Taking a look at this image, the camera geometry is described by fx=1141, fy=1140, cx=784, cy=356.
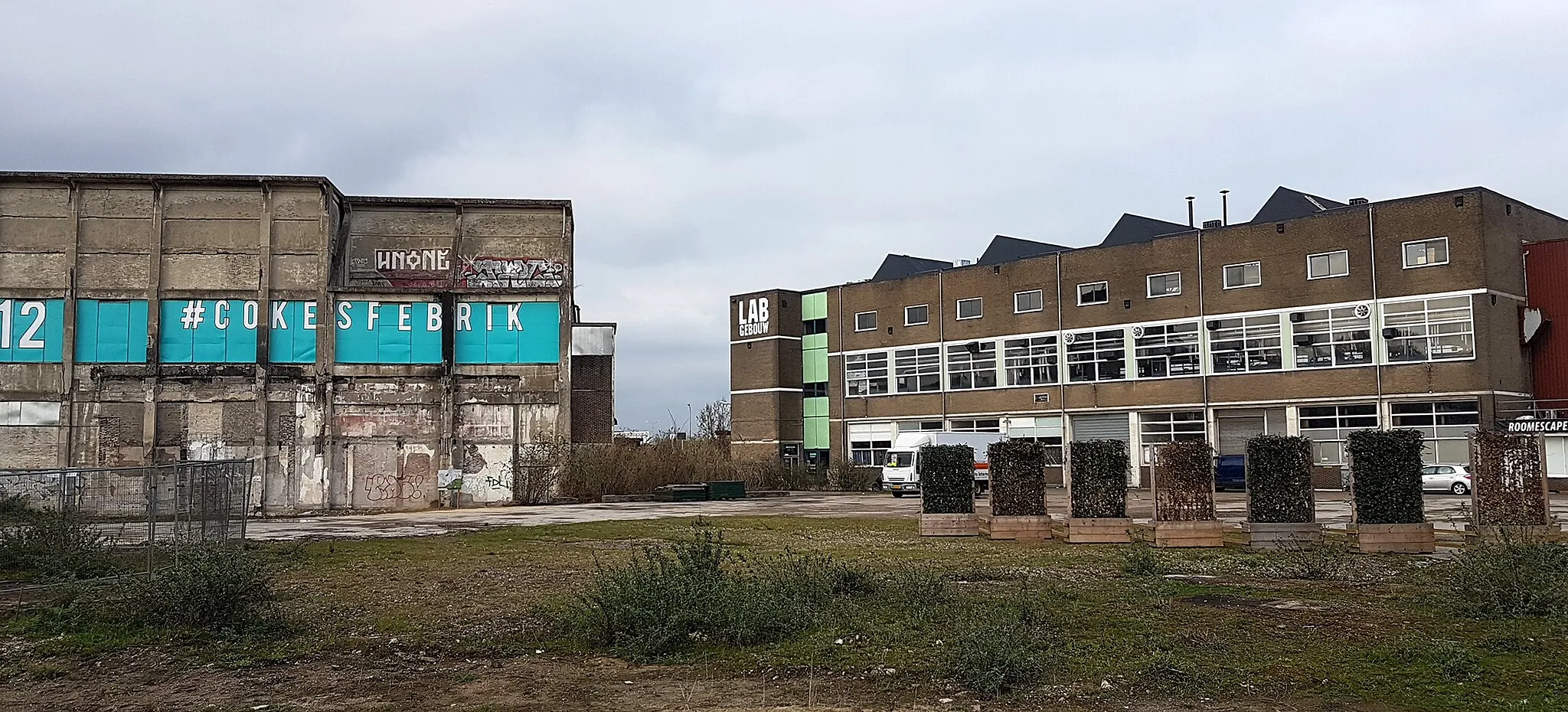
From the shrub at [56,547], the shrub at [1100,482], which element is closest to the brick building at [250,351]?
the shrub at [56,547]

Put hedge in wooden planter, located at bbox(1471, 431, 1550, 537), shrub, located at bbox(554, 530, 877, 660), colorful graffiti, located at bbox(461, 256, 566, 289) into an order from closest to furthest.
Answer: shrub, located at bbox(554, 530, 877, 660) → hedge in wooden planter, located at bbox(1471, 431, 1550, 537) → colorful graffiti, located at bbox(461, 256, 566, 289)

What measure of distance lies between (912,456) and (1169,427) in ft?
→ 43.2

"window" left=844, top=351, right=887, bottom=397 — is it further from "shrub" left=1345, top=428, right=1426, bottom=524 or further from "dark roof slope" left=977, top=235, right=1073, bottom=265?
"shrub" left=1345, top=428, right=1426, bottom=524

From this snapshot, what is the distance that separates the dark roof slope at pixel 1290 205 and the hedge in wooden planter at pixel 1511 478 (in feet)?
127

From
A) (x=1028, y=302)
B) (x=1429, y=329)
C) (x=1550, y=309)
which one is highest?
(x=1028, y=302)

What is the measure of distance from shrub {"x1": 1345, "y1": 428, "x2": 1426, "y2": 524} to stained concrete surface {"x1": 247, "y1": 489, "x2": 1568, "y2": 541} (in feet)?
16.7

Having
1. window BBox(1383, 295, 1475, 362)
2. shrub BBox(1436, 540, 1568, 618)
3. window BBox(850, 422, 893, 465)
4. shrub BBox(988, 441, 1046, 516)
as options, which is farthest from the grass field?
window BBox(850, 422, 893, 465)

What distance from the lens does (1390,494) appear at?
17.3 meters

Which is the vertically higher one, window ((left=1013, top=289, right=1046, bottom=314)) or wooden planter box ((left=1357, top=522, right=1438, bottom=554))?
window ((left=1013, top=289, right=1046, bottom=314))

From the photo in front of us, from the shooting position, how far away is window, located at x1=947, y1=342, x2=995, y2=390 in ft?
195

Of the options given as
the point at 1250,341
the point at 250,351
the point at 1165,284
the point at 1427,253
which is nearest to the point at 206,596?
the point at 250,351

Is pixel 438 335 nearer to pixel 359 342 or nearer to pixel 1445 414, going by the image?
pixel 359 342

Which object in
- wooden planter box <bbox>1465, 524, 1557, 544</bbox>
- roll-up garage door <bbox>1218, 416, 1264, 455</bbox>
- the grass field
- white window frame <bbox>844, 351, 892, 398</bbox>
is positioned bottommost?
the grass field

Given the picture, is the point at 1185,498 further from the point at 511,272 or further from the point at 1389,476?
the point at 511,272
